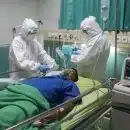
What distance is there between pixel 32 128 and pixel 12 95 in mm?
347

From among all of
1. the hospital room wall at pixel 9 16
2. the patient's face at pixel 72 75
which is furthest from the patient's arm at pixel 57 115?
the hospital room wall at pixel 9 16

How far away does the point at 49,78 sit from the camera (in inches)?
87.3

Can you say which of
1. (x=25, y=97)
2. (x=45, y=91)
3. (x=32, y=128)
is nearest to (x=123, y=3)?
(x=45, y=91)

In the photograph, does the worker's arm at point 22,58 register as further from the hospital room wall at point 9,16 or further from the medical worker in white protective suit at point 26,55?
the hospital room wall at point 9,16

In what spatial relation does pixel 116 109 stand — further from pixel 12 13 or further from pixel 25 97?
pixel 12 13

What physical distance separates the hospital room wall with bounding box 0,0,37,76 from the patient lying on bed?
4.94 ft

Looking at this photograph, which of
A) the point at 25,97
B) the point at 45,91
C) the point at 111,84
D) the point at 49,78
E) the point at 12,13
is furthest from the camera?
the point at 12,13

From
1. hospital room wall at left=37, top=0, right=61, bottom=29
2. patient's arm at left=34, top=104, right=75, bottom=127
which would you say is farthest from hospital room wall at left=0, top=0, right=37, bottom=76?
patient's arm at left=34, top=104, right=75, bottom=127

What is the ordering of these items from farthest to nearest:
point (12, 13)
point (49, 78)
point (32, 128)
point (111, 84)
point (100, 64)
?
point (12, 13), point (100, 64), point (111, 84), point (49, 78), point (32, 128)

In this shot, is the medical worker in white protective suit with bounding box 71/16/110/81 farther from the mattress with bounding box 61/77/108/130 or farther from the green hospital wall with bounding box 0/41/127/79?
the green hospital wall with bounding box 0/41/127/79

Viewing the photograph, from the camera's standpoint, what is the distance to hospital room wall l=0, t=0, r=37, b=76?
3.62m

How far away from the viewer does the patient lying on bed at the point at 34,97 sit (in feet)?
5.15

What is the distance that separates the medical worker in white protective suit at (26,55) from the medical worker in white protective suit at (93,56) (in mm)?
372

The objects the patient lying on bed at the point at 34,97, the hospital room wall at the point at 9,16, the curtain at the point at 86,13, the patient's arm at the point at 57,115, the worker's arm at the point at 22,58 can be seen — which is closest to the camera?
the patient lying on bed at the point at 34,97
